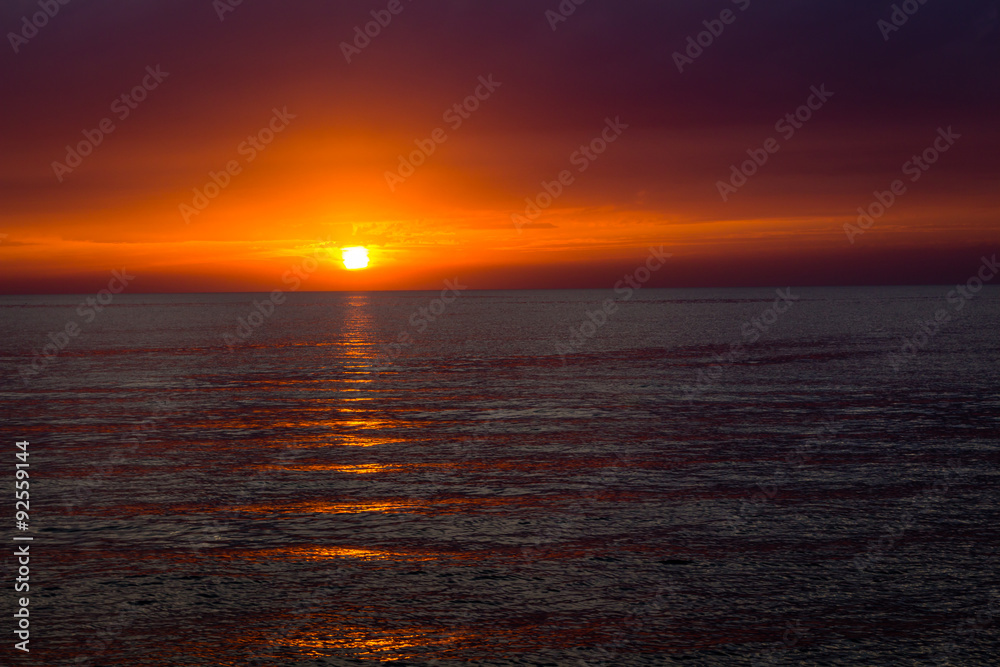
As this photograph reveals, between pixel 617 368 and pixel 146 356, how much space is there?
107 feet

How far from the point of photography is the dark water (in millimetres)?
10711

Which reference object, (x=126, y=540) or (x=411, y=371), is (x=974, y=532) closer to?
(x=126, y=540)

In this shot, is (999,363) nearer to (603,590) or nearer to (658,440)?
(658,440)

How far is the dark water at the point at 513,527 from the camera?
1071 centimetres

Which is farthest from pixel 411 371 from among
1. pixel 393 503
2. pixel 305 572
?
pixel 305 572

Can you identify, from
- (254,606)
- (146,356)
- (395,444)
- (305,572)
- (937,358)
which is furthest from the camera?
(146,356)

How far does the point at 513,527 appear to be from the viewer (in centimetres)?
1559

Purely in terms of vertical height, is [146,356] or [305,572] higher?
[146,356]

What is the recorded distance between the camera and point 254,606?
1170 centimetres

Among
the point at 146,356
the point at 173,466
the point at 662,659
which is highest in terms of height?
the point at 146,356

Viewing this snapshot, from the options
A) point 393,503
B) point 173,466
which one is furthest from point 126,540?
point 173,466

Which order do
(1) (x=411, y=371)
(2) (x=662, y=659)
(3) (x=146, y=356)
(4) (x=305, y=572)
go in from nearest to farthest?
(2) (x=662, y=659) → (4) (x=305, y=572) → (1) (x=411, y=371) → (3) (x=146, y=356)

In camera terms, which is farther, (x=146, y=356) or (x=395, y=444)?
(x=146, y=356)

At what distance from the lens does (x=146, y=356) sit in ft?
192
